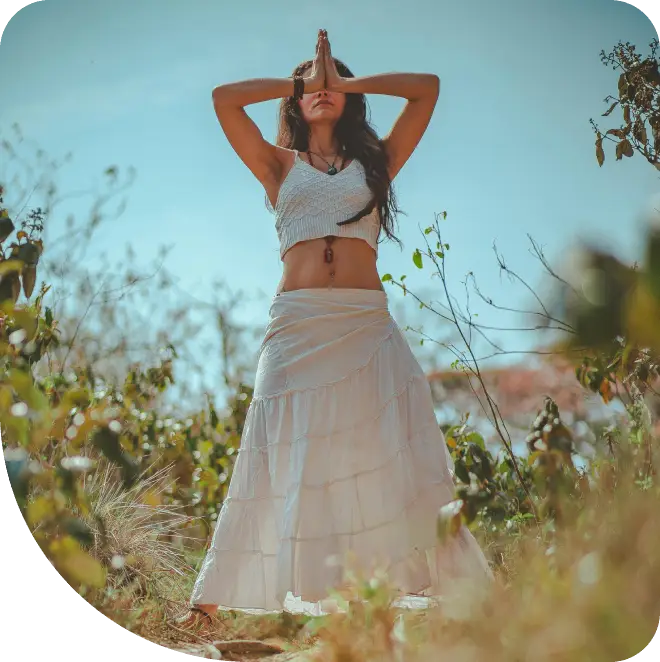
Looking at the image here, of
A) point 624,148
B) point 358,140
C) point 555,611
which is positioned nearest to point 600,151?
point 624,148

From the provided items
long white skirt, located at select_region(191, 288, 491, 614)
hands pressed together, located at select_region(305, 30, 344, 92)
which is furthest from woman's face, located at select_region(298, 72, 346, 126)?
long white skirt, located at select_region(191, 288, 491, 614)

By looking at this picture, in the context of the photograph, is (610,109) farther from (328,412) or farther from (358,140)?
(328,412)

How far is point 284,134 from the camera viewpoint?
272 centimetres

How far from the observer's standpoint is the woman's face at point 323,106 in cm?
258

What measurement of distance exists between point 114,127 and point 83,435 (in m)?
1.60

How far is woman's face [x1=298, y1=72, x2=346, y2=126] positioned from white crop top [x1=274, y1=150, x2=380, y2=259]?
0.23 meters

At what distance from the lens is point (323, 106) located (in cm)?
259

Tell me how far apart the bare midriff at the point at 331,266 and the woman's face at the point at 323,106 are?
1.64 ft

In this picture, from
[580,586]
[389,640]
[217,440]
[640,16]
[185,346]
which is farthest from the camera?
[185,346]

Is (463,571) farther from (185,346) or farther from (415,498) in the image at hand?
(185,346)

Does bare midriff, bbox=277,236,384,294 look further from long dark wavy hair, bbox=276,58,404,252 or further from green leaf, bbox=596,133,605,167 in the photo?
green leaf, bbox=596,133,605,167

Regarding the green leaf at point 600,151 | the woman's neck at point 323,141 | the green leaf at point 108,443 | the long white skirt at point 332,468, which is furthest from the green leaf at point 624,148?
the green leaf at point 108,443

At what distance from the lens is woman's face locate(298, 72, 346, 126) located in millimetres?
2582

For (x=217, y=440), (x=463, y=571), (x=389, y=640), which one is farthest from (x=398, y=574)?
(x=217, y=440)
